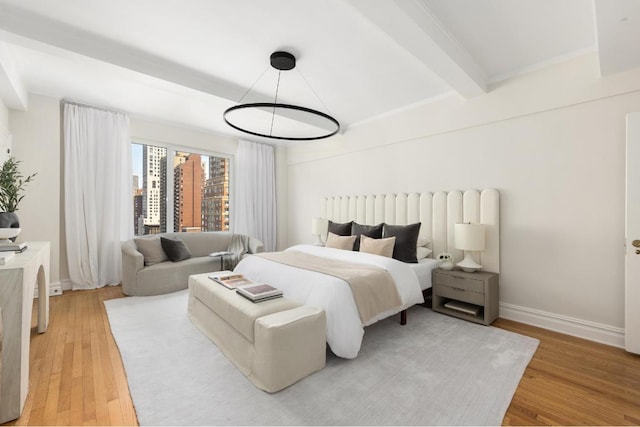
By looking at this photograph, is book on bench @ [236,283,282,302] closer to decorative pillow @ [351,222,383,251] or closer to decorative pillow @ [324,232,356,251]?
decorative pillow @ [324,232,356,251]

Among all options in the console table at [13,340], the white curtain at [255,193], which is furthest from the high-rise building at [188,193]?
the console table at [13,340]

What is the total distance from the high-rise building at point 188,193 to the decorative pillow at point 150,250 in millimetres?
936

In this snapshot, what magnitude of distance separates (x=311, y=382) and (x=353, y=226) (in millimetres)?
2537

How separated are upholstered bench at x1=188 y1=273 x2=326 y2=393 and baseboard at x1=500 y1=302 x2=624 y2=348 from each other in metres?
2.37

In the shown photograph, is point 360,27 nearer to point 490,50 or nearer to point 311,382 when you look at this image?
point 490,50

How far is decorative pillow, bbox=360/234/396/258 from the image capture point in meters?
3.46

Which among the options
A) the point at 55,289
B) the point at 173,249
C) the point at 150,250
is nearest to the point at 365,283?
the point at 173,249

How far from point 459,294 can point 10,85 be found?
17.2 feet

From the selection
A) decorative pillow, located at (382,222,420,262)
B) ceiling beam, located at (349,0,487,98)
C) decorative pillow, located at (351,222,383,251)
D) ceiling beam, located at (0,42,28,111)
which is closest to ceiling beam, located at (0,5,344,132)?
ceiling beam, located at (0,42,28,111)

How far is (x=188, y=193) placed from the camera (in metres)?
5.38

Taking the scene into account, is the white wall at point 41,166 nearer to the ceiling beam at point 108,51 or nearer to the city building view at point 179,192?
the city building view at point 179,192

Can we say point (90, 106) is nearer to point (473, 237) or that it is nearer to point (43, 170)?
point (43, 170)

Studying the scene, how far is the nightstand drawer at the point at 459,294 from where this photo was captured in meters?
3.04

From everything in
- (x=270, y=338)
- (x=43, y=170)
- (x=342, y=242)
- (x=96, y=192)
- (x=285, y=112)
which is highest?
(x=285, y=112)
